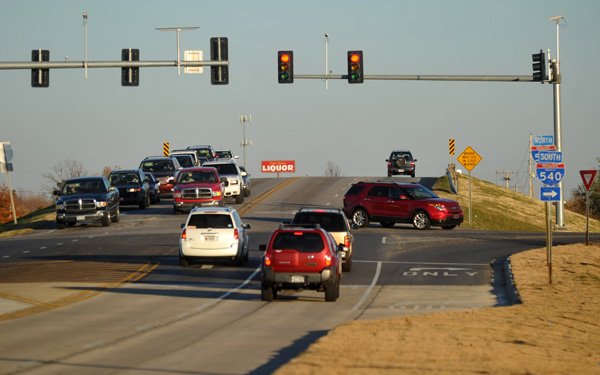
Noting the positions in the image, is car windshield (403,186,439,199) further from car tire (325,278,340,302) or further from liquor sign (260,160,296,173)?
liquor sign (260,160,296,173)

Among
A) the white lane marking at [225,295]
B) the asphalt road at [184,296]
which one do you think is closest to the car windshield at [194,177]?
the asphalt road at [184,296]

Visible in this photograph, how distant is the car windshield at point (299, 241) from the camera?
76.4 feet

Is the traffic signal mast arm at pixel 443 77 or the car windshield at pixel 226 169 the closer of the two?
the traffic signal mast arm at pixel 443 77

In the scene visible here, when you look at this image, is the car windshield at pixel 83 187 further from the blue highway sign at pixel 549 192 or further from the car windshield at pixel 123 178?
the blue highway sign at pixel 549 192

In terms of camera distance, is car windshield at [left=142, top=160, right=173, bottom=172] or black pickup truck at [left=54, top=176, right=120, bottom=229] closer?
black pickup truck at [left=54, top=176, right=120, bottom=229]

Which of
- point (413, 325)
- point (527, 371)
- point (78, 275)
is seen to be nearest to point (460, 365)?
point (527, 371)

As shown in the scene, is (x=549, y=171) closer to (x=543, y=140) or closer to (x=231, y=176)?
(x=543, y=140)

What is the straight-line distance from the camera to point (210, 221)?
30672 millimetres

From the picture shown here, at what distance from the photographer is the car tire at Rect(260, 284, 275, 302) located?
2352cm

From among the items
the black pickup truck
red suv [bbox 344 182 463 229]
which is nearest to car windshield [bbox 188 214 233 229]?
red suv [bbox 344 182 463 229]

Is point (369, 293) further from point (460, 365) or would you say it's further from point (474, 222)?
point (474, 222)

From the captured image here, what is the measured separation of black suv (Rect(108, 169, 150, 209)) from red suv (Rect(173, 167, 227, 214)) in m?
4.22

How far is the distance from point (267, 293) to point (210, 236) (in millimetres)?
7082

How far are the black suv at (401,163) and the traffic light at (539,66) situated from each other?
105 feet
